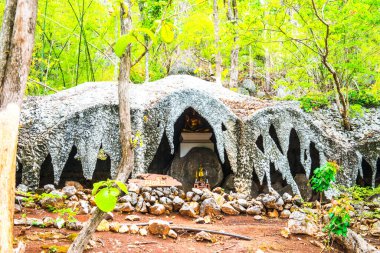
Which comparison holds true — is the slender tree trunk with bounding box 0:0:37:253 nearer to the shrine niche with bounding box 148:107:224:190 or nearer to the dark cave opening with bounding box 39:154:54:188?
the dark cave opening with bounding box 39:154:54:188

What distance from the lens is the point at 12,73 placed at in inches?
90.3

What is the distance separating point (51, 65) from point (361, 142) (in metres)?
11.0

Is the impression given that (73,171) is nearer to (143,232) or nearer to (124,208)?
(124,208)

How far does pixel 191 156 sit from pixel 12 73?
324 inches

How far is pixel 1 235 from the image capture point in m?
2.08


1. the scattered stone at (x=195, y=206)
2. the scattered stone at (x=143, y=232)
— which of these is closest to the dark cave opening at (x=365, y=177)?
the scattered stone at (x=195, y=206)

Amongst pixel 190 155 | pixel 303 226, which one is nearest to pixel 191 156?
pixel 190 155

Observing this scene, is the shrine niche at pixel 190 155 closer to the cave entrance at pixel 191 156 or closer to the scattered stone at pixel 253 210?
the cave entrance at pixel 191 156

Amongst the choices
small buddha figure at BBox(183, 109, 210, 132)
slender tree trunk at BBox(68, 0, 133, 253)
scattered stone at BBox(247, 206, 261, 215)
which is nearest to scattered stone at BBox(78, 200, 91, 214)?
scattered stone at BBox(247, 206, 261, 215)

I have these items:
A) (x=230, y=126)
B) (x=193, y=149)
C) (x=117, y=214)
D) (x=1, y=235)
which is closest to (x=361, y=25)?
(x=230, y=126)

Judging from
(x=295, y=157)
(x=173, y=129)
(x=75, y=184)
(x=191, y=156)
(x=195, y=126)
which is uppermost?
(x=195, y=126)

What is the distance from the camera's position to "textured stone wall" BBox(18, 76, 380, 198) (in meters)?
7.84

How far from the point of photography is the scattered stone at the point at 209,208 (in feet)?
23.2

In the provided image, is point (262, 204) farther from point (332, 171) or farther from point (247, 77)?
point (247, 77)
